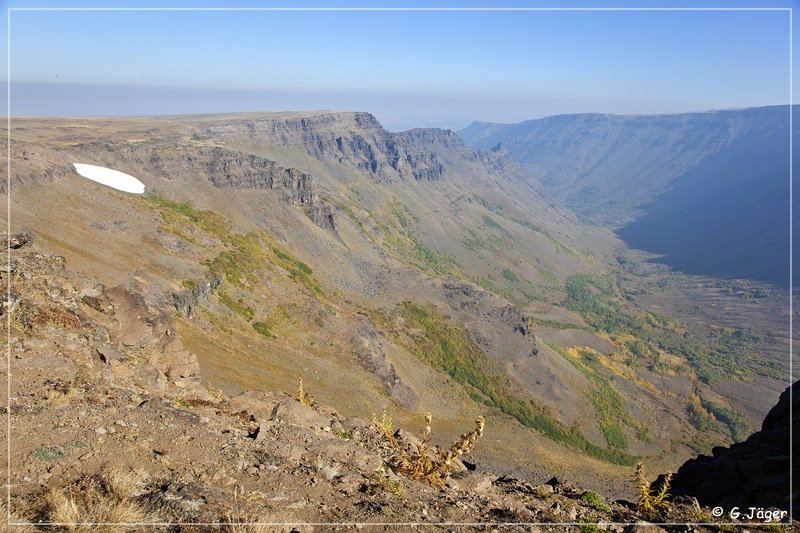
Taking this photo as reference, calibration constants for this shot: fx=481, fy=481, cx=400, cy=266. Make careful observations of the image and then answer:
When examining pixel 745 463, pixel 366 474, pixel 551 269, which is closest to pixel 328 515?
pixel 366 474

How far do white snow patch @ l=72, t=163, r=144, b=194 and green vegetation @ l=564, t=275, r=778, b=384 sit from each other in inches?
3822

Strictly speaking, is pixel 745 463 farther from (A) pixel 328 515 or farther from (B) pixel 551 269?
(B) pixel 551 269

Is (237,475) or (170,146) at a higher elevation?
(170,146)

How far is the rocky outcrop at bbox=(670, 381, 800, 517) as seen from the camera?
9.97m

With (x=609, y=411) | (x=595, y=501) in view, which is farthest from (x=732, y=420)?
(x=595, y=501)

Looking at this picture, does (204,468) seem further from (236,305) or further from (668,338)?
(668,338)

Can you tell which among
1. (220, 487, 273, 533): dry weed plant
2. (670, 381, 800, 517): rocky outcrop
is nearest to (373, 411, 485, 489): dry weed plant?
(220, 487, 273, 533): dry weed plant

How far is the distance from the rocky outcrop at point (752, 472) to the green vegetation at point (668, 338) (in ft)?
317

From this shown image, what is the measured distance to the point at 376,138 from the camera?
188 m

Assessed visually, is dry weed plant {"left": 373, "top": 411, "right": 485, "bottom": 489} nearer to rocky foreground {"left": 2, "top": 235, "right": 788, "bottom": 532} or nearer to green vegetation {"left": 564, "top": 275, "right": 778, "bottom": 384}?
rocky foreground {"left": 2, "top": 235, "right": 788, "bottom": 532}

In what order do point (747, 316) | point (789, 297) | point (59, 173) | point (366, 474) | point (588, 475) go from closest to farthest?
point (366, 474) < point (588, 475) < point (59, 173) < point (747, 316) < point (789, 297)

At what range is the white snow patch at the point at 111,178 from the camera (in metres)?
60.1

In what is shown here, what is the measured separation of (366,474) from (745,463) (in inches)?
368

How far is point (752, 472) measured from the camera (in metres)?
11.1
